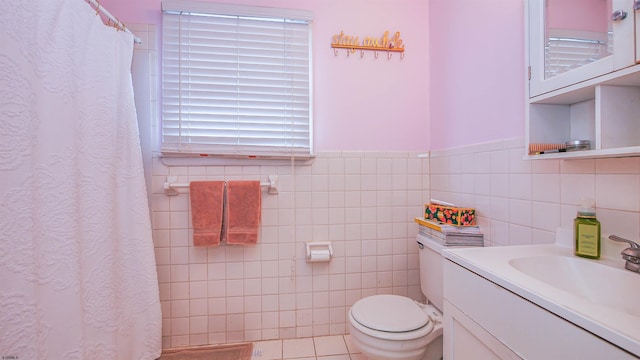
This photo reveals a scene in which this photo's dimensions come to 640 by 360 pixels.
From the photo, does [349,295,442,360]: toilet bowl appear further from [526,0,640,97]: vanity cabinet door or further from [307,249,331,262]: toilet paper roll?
[526,0,640,97]: vanity cabinet door

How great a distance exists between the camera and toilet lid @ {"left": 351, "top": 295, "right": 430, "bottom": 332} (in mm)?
1121

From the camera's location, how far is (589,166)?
83cm

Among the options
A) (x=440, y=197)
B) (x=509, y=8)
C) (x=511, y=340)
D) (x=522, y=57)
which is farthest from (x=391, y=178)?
(x=511, y=340)

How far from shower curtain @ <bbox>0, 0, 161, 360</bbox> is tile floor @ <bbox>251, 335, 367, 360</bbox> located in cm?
64

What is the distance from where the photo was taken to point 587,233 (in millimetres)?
787

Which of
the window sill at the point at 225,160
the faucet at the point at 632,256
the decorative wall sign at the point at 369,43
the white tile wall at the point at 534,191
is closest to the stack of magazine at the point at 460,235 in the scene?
the white tile wall at the point at 534,191

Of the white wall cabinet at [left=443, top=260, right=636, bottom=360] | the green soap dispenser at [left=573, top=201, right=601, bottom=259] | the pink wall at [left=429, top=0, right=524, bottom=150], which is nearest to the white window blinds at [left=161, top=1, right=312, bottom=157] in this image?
the pink wall at [left=429, top=0, right=524, bottom=150]

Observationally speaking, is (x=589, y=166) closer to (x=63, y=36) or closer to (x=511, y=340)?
(x=511, y=340)

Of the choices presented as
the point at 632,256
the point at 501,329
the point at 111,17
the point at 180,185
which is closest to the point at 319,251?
the point at 180,185

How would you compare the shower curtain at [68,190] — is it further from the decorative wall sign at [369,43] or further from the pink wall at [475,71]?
the pink wall at [475,71]

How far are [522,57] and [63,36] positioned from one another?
1.75 m

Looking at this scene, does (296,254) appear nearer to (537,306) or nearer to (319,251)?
(319,251)

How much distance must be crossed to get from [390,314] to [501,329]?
0.62m

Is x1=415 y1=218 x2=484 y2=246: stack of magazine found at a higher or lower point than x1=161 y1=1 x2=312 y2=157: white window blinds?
lower
